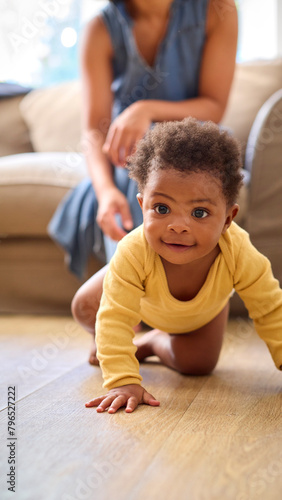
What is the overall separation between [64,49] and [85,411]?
2527 mm

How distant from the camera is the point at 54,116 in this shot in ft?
7.93

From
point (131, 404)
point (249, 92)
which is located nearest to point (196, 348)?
point (131, 404)

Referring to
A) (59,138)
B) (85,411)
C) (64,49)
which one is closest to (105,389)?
(85,411)

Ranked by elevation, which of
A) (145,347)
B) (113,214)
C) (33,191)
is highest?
(113,214)

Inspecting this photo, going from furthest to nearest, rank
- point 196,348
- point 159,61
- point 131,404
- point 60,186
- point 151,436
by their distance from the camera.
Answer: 1. point 60,186
2. point 159,61
3. point 196,348
4. point 131,404
5. point 151,436

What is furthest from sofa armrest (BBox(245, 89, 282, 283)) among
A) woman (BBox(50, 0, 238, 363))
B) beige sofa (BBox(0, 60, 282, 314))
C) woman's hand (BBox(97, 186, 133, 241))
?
woman's hand (BBox(97, 186, 133, 241))

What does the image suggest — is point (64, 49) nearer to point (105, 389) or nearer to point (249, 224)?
point (249, 224)

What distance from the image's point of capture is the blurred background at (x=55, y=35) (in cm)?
275

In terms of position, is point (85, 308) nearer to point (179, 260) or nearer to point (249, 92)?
point (179, 260)

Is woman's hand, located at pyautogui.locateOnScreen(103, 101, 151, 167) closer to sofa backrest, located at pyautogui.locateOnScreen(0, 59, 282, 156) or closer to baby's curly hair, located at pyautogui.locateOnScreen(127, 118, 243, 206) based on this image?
baby's curly hair, located at pyautogui.locateOnScreen(127, 118, 243, 206)

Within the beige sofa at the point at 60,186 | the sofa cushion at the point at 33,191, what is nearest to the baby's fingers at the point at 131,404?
the beige sofa at the point at 60,186

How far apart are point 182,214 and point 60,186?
96cm

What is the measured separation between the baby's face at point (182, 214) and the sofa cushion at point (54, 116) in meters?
1.41

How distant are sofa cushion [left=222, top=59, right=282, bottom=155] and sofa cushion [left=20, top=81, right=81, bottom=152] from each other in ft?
2.14
